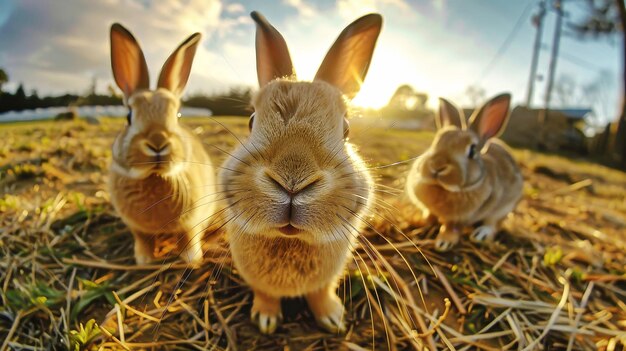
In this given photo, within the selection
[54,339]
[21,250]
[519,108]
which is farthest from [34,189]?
[519,108]

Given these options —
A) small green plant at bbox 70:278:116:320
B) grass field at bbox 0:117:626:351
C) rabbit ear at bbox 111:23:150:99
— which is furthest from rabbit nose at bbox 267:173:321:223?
rabbit ear at bbox 111:23:150:99

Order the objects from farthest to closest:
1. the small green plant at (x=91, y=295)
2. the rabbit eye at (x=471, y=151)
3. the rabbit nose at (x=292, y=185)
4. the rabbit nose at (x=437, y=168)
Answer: the rabbit eye at (x=471, y=151) < the rabbit nose at (x=437, y=168) < the small green plant at (x=91, y=295) < the rabbit nose at (x=292, y=185)

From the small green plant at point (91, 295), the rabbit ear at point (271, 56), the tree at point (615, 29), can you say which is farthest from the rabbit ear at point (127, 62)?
the tree at point (615, 29)

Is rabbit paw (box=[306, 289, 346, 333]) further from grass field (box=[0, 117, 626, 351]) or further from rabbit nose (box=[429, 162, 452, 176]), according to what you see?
rabbit nose (box=[429, 162, 452, 176])

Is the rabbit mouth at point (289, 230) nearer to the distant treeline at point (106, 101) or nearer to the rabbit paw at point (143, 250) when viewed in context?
the distant treeline at point (106, 101)

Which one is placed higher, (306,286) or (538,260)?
(306,286)

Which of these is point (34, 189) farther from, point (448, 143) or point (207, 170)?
point (448, 143)

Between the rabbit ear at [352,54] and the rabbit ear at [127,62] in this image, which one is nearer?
the rabbit ear at [352,54]

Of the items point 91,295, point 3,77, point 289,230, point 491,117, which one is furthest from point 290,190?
point 3,77
